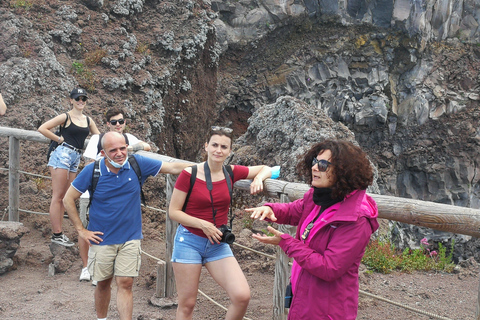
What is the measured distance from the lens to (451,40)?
29.5 metres

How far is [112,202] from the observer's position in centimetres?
366

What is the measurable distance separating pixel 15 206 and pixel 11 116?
2845 millimetres

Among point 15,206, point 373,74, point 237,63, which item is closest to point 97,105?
point 15,206

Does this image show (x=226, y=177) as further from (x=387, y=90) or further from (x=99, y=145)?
(x=387, y=90)

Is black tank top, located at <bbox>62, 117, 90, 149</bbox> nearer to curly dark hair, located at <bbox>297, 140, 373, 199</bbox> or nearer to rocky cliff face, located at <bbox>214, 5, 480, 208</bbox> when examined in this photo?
curly dark hair, located at <bbox>297, 140, 373, 199</bbox>

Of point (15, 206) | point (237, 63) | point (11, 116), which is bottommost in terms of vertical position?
point (15, 206)

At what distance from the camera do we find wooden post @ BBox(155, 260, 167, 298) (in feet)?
15.3

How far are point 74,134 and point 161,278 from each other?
2084 millimetres

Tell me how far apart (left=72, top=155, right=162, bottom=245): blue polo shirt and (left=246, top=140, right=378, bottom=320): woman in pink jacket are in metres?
1.58

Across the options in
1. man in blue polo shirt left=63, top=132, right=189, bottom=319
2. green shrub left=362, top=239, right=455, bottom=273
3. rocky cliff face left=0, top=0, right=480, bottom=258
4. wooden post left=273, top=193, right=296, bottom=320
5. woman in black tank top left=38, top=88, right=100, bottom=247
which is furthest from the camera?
rocky cliff face left=0, top=0, right=480, bottom=258

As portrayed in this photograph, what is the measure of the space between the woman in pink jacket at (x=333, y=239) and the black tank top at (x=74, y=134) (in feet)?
12.4

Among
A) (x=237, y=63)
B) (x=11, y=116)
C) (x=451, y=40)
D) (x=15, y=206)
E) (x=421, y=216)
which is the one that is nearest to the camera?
(x=421, y=216)

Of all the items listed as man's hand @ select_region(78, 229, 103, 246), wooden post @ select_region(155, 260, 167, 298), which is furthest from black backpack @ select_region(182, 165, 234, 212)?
wooden post @ select_region(155, 260, 167, 298)

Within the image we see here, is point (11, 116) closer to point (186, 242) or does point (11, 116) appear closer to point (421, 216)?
point (186, 242)
